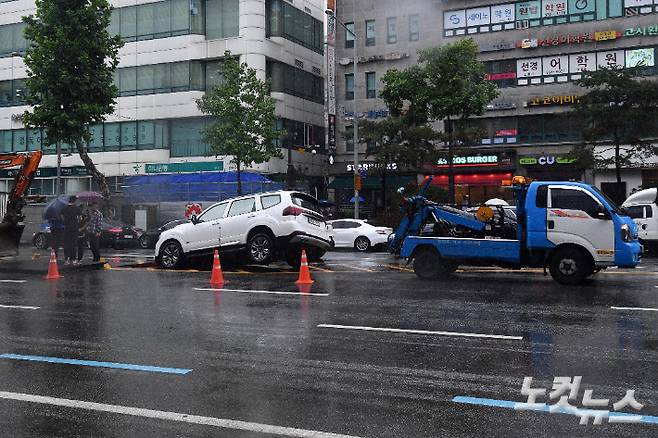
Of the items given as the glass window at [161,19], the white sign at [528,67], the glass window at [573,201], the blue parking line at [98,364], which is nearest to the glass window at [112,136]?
the glass window at [161,19]

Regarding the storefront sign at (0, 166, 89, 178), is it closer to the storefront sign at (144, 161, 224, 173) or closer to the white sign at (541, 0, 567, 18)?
the storefront sign at (144, 161, 224, 173)

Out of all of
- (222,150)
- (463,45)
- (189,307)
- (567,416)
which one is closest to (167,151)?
(222,150)

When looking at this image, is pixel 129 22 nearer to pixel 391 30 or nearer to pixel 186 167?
pixel 186 167

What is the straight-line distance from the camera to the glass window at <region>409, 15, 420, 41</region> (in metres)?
42.4

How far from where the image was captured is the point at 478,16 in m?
40.9

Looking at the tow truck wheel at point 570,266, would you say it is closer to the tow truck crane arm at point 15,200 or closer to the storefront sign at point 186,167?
the tow truck crane arm at point 15,200

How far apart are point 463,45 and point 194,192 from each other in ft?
56.0

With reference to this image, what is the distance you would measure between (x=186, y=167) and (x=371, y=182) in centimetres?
1155

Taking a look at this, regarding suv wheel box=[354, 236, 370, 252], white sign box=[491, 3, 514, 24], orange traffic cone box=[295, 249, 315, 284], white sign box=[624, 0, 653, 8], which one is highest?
white sign box=[491, 3, 514, 24]

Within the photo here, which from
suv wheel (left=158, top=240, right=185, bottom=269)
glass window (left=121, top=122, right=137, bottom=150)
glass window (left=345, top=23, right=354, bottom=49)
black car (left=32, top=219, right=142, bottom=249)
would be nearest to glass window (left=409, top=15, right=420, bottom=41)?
glass window (left=345, top=23, right=354, bottom=49)

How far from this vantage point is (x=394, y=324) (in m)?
9.02

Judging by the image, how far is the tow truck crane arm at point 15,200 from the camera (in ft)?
67.7

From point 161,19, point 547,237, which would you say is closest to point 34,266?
point 547,237

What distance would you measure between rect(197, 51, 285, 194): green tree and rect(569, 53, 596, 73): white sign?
17801mm
